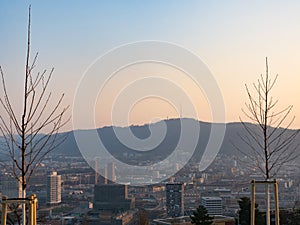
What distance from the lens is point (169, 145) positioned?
14.2m

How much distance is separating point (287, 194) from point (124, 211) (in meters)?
4.14

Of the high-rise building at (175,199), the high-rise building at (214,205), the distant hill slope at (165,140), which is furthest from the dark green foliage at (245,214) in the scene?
the high-rise building at (175,199)

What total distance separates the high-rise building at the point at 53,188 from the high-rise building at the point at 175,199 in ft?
9.23

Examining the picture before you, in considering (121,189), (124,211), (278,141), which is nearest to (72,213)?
(124,211)

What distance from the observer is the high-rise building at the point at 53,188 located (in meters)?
8.77

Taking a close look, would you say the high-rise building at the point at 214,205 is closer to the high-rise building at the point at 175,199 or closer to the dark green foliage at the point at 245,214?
the high-rise building at the point at 175,199

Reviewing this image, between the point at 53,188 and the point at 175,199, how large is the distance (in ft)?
12.1

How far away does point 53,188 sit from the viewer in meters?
9.27

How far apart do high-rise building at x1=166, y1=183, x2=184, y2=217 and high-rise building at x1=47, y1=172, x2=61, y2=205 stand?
9.23ft

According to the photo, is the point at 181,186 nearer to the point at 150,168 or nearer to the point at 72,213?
the point at 150,168

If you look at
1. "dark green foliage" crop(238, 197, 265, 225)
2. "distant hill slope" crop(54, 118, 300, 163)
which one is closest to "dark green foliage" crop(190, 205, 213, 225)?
"dark green foliage" crop(238, 197, 265, 225)

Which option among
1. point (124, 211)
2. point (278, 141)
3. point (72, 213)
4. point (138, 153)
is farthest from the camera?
point (138, 153)

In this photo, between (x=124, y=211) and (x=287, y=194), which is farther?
(x=124, y=211)

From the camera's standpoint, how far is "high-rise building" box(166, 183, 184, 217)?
10857 millimetres
